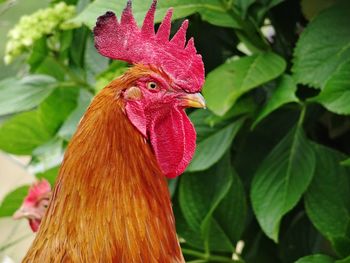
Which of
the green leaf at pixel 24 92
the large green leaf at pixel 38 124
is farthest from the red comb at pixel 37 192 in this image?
the large green leaf at pixel 38 124

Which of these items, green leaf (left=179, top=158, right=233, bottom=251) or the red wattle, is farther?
green leaf (left=179, top=158, right=233, bottom=251)

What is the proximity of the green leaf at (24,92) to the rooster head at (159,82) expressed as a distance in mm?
1138

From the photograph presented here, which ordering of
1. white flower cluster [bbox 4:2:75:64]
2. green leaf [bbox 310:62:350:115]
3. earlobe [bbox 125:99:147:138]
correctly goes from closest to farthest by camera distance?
earlobe [bbox 125:99:147:138], green leaf [bbox 310:62:350:115], white flower cluster [bbox 4:2:75:64]

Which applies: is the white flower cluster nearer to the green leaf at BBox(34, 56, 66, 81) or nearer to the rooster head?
the green leaf at BBox(34, 56, 66, 81)

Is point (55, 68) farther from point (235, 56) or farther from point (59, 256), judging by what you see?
point (59, 256)

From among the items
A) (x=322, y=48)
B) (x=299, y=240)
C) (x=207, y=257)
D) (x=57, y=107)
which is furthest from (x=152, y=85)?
(x=57, y=107)

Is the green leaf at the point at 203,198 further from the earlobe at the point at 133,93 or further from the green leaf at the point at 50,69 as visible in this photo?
the earlobe at the point at 133,93

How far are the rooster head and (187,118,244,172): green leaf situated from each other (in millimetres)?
783

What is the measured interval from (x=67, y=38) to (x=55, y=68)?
23 cm

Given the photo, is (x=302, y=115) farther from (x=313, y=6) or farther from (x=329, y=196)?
(x=313, y=6)

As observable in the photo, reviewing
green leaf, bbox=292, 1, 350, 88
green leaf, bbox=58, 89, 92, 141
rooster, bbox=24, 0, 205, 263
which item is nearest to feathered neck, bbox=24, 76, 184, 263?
rooster, bbox=24, 0, 205, 263

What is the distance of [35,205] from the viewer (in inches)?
120

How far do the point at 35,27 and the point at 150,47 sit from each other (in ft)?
3.87

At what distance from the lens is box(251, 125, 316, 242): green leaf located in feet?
9.39
